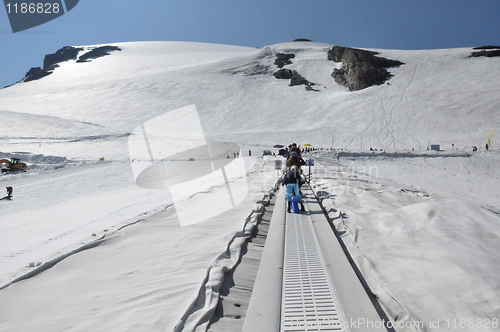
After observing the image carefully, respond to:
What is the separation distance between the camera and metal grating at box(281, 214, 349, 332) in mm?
2736

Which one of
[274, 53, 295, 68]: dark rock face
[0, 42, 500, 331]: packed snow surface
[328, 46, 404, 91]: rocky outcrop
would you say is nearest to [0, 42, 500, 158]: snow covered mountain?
[0, 42, 500, 331]: packed snow surface

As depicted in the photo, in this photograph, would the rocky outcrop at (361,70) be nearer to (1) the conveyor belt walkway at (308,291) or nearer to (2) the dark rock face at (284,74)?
(2) the dark rock face at (284,74)

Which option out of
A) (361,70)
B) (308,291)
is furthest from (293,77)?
(308,291)

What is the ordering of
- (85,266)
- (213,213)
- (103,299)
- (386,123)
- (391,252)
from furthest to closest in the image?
(386,123), (213,213), (85,266), (391,252), (103,299)

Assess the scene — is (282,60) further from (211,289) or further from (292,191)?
(211,289)

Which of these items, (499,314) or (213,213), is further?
(213,213)

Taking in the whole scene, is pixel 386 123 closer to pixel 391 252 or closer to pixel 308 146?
pixel 308 146

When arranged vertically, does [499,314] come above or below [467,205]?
below

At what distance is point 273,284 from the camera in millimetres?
3428

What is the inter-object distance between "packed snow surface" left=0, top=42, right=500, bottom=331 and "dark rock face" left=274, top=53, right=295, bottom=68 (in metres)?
38.6

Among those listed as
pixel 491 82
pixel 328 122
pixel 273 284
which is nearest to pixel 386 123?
pixel 328 122

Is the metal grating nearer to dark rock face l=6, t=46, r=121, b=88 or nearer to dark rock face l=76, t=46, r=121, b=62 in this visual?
dark rock face l=6, t=46, r=121, b=88

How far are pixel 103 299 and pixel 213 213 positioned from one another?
13.7ft

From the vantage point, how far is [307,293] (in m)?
3.28
